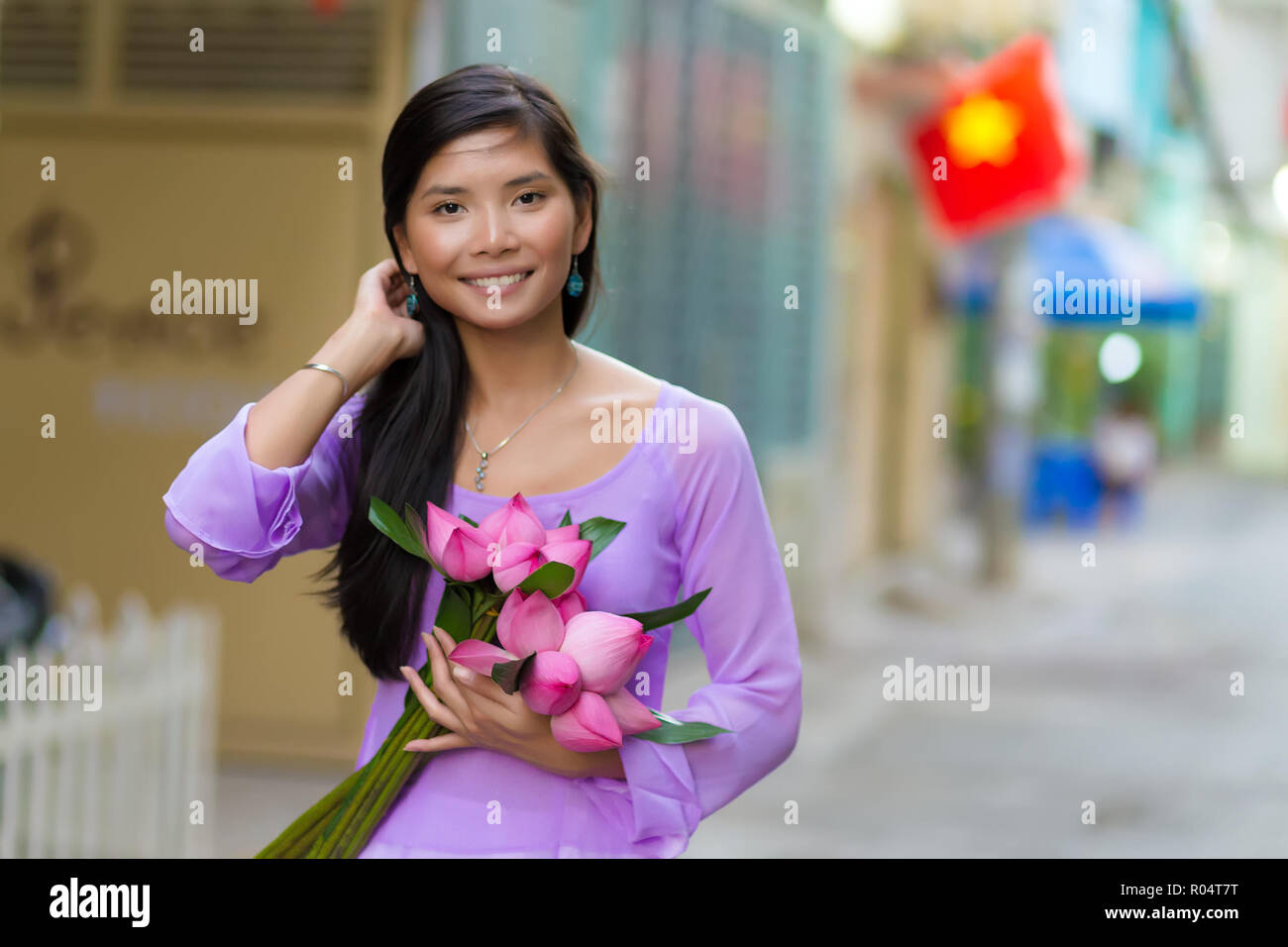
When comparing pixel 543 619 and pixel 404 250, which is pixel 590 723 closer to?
pixel 543 619

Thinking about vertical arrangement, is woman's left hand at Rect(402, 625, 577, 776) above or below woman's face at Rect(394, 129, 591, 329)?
below

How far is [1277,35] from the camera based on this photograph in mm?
26781

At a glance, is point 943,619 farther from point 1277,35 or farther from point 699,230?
point 1277,35

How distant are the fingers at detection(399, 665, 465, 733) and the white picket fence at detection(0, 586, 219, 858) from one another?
2.48 meters

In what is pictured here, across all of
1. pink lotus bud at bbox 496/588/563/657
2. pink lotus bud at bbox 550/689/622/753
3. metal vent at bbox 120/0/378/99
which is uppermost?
metal vent at bbox 120/0/378/99

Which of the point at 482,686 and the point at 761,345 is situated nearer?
the point at 482,686

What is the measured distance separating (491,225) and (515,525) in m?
0.30

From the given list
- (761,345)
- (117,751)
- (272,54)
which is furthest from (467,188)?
(761,345)

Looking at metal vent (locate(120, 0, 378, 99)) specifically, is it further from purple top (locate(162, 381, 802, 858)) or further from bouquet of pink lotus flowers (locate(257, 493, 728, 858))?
bouquet of pink lotus flowers (locate(257, 493, 728, 858))

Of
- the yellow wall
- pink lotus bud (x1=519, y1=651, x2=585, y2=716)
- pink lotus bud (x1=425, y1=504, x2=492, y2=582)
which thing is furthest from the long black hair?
the yellow wall

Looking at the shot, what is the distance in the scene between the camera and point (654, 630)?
162 cm

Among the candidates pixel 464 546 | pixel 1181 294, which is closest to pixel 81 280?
pixel 464 546

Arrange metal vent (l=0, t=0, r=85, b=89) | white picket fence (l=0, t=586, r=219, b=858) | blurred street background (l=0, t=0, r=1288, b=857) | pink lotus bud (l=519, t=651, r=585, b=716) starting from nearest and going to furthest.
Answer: pink lotus bud (l=519, t=651, r=585, b=716) < white picket fence (l=0, t=586, r=219, b=858) < blurred street background (l=0, t=0, r=1288, b=857) < metal vent (l=0, t=0, r=85, b=89)

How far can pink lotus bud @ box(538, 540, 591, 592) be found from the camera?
1443mm
